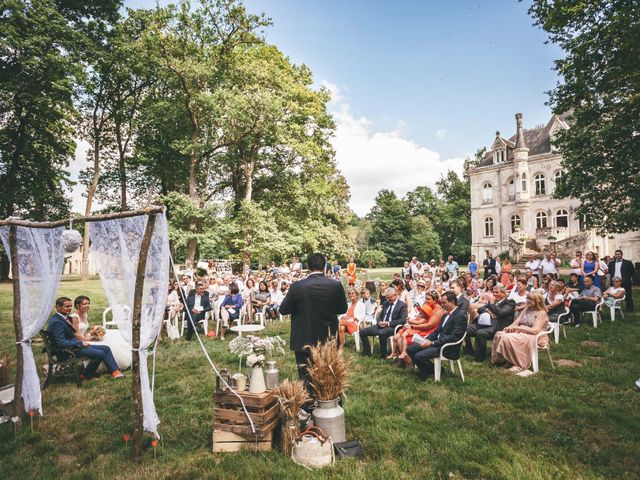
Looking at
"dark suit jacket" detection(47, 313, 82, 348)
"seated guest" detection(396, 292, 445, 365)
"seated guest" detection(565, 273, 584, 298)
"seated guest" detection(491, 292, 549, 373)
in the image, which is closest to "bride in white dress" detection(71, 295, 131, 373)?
"dark suit jacket" detection(47, 313, 82, 348)

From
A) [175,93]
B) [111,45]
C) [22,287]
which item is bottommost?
[22,287]

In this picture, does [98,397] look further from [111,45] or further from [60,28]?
[111,45]

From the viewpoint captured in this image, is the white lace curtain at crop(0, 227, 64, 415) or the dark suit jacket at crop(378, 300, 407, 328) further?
the dark suit jacket at crop(378, 300, 407, 328)

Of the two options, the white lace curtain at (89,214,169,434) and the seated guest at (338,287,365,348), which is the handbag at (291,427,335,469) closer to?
the white lace curtain at (89,214,169,434)

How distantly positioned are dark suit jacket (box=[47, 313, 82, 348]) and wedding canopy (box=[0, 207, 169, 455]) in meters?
1.09

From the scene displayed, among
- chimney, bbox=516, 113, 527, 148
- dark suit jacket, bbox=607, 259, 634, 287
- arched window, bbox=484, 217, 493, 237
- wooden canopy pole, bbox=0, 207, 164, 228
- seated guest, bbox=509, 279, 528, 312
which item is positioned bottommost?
Result: seated guest, bbox=509, 279, 528, 312

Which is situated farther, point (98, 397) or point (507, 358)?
point (507, 358)

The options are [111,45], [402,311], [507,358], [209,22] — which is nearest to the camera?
[507,358]

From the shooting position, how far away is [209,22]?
19391 millimetres

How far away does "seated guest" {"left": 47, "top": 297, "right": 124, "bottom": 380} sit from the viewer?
616cm

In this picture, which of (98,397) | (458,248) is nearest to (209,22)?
(98,397)

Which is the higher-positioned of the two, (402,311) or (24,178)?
(24,178)

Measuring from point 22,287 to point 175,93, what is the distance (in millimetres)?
19206

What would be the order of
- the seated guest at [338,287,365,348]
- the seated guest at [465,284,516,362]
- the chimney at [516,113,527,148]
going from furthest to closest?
the chimney at [516,113,527,148] → the seated guest at [338,287,365,348] → the seated guest at [465,284,516,362]
